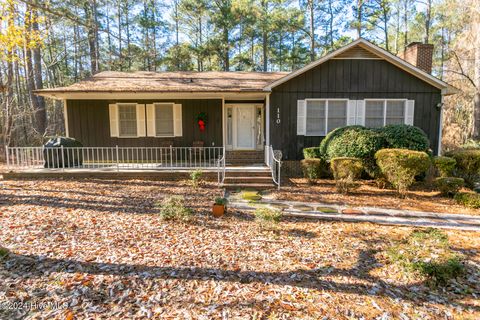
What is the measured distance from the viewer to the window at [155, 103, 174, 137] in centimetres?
1158

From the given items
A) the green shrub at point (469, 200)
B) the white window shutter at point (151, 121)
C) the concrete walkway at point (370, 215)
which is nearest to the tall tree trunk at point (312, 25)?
the white window shutter at point (151, 121)

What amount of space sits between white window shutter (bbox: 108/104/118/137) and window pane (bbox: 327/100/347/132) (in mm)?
9018

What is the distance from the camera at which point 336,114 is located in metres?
10.3

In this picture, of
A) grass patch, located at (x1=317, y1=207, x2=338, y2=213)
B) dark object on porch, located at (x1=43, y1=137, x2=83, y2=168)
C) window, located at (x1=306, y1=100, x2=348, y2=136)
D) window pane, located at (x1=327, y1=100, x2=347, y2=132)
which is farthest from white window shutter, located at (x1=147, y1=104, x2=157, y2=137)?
grass patch, located at (x1=317, y1=207, x2=338, y2=213)

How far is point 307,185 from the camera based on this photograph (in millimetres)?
8688

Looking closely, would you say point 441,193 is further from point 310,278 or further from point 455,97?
point 455,97

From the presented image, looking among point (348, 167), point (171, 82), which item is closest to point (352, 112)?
point (348, 167)

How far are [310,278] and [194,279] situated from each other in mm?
1517

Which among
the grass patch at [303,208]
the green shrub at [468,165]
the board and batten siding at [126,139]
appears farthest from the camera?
the board and batten siding at [126,139]

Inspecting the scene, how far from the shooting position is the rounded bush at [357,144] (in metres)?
8.04

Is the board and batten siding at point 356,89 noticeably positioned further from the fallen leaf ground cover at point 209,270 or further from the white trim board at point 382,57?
the fallen leaf ground cover at point 209,270

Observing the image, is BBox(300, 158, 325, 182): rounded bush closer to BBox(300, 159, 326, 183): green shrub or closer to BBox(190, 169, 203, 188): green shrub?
BBox(300, 159, 326, 183): green shrub

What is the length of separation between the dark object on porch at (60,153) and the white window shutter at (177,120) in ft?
12.4

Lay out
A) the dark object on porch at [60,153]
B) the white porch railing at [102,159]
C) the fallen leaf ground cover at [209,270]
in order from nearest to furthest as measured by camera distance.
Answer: the fallen leaf ground cover at [209,270] → the white porch railing at [102,159] → the dark object on porch at [60,153]
